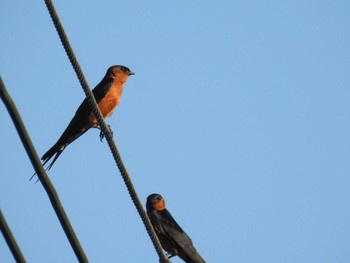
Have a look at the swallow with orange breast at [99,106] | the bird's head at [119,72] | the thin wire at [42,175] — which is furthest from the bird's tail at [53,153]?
the thin wire at [42,175]

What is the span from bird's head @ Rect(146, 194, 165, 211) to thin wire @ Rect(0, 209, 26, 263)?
6243 mm

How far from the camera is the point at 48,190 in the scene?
283 cm

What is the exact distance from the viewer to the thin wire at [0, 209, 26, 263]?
255 cm

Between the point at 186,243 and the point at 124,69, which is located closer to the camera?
the point at 186,243

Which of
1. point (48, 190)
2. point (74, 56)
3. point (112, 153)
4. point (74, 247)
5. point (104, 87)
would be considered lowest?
point (74, 247)

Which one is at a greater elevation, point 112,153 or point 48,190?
point 112,153

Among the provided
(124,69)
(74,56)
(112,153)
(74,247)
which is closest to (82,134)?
(124,69)

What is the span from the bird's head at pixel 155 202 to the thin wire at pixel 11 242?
20.5 ft

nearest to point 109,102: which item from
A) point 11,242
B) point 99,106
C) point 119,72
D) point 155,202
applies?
point 99,106

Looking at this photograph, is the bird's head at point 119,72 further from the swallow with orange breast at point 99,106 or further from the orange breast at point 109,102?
the orange breast at point 109,102

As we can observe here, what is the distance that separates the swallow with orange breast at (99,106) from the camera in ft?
24.2

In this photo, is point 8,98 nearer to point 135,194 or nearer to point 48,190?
point 48,190

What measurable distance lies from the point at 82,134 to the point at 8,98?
5.26m

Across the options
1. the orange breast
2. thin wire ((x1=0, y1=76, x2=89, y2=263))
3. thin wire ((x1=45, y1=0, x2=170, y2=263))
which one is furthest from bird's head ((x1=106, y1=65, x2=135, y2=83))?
thin wire ((x1=0, y1=76, x2=89, y2=263))
